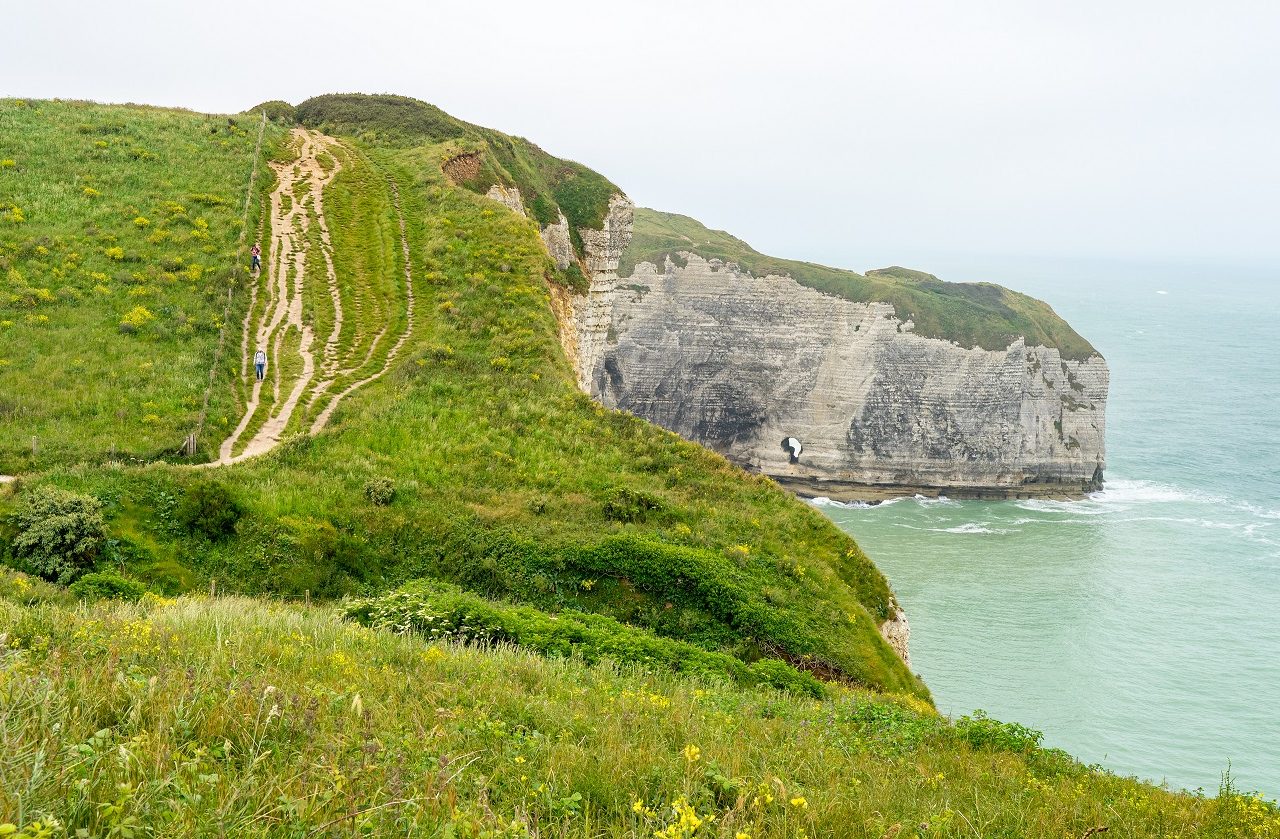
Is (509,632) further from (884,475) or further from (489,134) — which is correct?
(884,475)

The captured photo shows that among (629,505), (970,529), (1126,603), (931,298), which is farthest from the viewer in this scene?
(931,298)

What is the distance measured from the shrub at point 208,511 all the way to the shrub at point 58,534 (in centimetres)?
192

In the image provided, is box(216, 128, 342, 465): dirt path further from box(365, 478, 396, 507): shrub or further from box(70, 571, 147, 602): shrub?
box(70, 571, 147, 602): shrub

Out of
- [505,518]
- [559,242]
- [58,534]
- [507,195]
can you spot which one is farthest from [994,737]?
[559,242]

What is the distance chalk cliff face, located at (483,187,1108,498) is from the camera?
9406 centimetres

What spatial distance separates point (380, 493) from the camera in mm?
22797

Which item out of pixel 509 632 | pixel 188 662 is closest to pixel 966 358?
pixel 509 632

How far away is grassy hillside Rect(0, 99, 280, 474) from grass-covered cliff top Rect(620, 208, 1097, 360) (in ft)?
196

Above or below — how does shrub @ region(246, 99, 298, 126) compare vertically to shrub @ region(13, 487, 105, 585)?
above

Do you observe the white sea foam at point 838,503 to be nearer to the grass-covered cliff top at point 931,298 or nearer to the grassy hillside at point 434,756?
the grass-covered cliff top at point 931,298

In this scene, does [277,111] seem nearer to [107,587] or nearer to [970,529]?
[107,587]

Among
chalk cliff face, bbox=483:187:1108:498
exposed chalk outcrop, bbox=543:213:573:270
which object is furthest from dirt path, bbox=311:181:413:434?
chalk cliff face, bbox=483:187:1108:498

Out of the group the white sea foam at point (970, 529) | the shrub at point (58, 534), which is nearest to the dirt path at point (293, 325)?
the shrub at point (58, 534)

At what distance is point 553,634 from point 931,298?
310 feet
